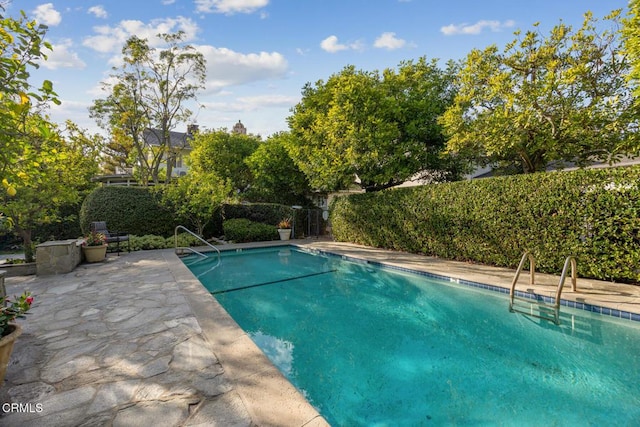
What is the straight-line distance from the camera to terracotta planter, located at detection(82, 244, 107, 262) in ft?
27.8

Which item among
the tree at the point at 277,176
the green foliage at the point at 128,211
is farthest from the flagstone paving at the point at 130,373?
the tree at the point at 277,176

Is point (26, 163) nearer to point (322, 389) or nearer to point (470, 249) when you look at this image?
point (322, 389)

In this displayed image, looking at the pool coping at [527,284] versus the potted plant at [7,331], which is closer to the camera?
the potted plant at [7,331]

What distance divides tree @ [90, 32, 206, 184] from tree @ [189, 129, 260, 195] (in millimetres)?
3903

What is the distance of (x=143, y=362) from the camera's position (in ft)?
9.97

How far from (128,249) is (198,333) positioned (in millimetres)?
8541

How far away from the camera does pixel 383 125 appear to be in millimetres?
10867

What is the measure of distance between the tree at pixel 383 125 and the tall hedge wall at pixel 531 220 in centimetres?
151

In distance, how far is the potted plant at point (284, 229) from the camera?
1391 cm

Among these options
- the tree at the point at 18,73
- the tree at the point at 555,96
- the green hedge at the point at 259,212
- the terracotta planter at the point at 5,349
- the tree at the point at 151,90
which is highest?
the tree at the point at 151,90

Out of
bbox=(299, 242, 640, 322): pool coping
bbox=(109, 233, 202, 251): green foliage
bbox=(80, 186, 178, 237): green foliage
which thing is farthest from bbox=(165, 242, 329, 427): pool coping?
bbox=(80, 186, 178, 237): green foliage

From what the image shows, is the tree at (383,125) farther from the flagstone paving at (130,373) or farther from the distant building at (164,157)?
the distant building at (164,157)

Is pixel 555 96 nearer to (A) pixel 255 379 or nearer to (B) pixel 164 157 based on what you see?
(A) pixel 255 379

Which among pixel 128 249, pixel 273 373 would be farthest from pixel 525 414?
pixel 128 249
